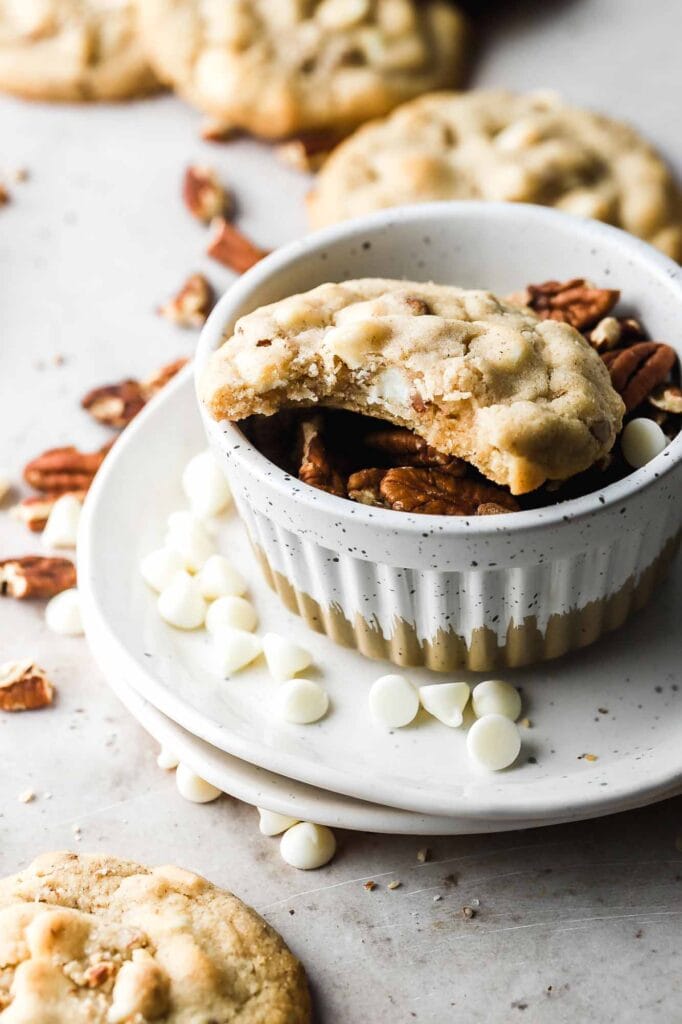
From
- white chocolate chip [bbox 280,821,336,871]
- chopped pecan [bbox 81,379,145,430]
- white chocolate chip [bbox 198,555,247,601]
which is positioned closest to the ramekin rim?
white chocolate chip [bbox 198,555,247,601]

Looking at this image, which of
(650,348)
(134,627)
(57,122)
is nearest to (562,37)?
(57,122)

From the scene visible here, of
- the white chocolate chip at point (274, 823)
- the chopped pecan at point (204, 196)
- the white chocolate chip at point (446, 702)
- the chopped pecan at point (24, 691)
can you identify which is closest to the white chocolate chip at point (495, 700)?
the white chocolate chip at point (446, 702)

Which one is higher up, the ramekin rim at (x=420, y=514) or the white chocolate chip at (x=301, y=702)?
the ramekin rim at (x=420, y=514)

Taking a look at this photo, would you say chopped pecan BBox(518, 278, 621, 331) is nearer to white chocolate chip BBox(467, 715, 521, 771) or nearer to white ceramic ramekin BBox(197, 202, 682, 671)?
white ceramic ramekin BBox(197, 202, 682, 671)

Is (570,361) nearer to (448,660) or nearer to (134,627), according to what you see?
(448,660)

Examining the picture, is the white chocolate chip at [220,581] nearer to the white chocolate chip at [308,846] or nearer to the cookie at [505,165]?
the white chocolate chip at [308,846]

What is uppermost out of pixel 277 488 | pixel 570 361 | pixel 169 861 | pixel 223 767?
pixel 570 361

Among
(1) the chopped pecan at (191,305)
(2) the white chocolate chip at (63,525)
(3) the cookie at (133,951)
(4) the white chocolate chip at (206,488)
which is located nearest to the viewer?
(3) the cookie at (133,951)
